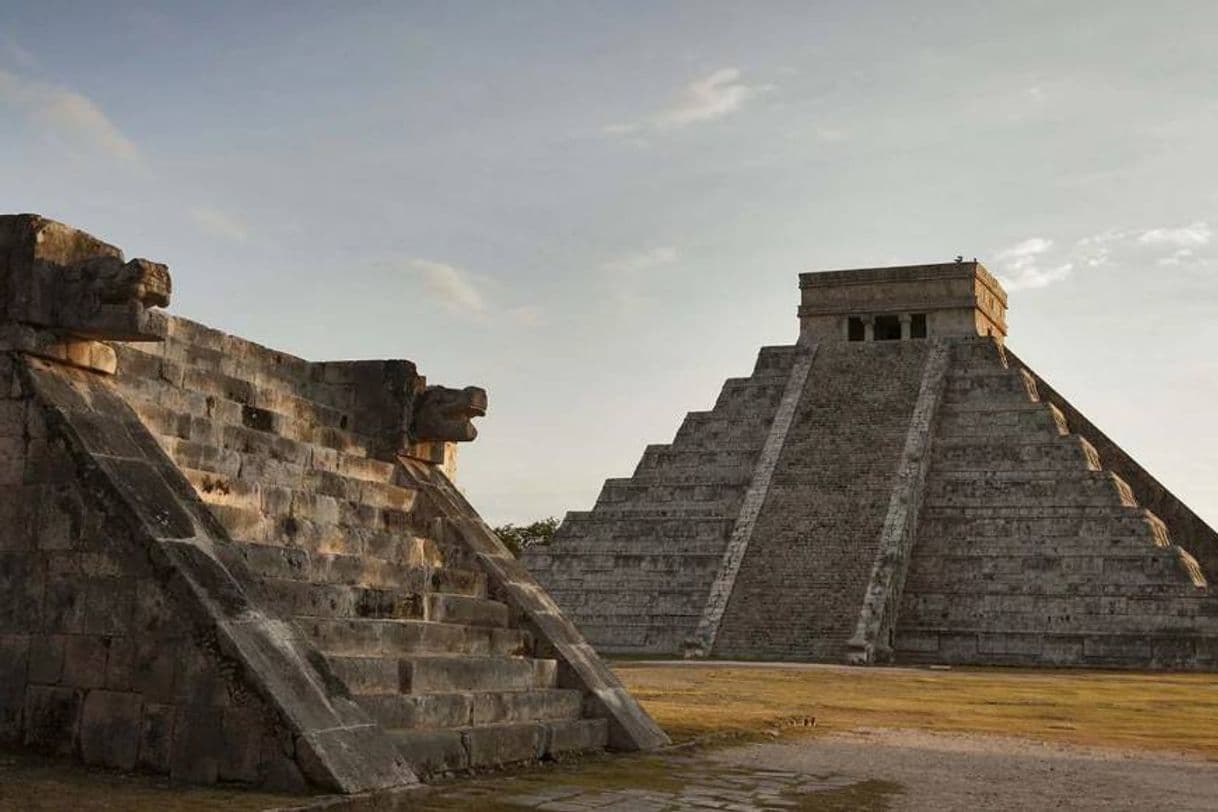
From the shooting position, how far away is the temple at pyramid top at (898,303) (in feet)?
130

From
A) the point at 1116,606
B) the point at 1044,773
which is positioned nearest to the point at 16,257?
the point at 1044,773

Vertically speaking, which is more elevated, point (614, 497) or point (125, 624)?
point (614, 497)

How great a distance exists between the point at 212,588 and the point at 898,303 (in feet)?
112

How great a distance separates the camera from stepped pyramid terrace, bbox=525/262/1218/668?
29641 mm

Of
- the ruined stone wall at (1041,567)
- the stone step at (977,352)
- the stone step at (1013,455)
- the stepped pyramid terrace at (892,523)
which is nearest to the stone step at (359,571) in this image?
the stepped pyramid terrace at (892,523)

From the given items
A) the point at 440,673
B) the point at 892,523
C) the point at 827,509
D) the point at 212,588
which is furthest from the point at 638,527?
the point at 212,588

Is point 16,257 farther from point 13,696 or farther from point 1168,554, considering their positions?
point 1168,554

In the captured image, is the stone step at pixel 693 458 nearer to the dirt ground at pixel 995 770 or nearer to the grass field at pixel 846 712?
the grass field at pixel 846 712

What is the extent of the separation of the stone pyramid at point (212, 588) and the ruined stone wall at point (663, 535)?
71.0 feet

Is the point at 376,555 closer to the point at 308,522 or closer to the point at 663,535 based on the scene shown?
the point at 308,522

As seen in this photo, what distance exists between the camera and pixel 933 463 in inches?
1368

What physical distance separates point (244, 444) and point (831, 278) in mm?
32585

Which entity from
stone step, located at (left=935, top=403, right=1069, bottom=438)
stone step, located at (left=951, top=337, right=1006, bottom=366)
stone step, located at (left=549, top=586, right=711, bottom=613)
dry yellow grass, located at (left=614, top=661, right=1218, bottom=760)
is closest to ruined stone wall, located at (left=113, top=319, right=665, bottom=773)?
dry yellow grass, located at (left=614, top=661, right=1218, bottom=760)

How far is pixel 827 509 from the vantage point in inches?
1331
